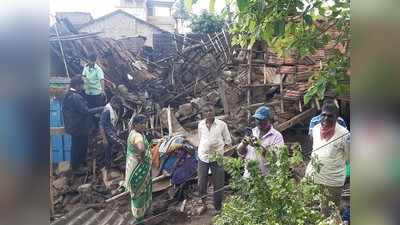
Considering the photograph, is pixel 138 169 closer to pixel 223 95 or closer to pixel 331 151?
pixel 223 95

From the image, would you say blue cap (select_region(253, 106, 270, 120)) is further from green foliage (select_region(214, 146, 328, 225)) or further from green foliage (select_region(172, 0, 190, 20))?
green foliage (select_region(172, 0, 190, 20))

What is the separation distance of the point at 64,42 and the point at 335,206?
153 cm

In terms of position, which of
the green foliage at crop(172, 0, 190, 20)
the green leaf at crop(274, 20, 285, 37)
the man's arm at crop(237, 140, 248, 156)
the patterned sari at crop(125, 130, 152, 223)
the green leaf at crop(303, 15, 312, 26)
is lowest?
the patterned sari at crop(125, 130, 152, 223)

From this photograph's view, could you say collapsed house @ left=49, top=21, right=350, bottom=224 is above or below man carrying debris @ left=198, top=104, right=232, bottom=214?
above

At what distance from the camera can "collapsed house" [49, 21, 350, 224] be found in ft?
6.72

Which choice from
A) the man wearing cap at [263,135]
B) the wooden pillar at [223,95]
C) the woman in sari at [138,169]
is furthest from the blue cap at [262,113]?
the woman in sari at [138,169]

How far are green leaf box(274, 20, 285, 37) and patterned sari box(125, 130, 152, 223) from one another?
0.88m

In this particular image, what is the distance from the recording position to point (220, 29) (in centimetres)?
211

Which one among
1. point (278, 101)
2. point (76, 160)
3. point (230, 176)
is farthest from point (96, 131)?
point (278, 101)

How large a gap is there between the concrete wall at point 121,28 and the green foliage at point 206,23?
0.20 m

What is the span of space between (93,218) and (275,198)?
944 mm

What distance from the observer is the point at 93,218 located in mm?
2021

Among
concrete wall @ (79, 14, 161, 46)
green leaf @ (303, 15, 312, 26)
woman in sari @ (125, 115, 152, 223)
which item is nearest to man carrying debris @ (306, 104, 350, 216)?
green leaf @ (303, 15, 312, 26)

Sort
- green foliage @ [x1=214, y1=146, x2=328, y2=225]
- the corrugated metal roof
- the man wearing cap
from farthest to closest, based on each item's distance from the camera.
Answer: the man wearing cap
the corrugated metal roof
green foliage @ [x1=214, y1=146, x2=328, y2=225]
